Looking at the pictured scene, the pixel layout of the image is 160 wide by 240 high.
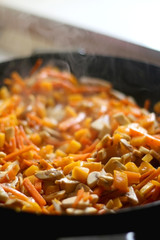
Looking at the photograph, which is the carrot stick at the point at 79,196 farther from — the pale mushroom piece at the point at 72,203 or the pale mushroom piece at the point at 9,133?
the pale mushroom piece at the point at 9,133

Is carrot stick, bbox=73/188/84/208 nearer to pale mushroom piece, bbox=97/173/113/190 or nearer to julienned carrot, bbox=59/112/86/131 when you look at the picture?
pale mushroom piece, bbox=97/173/113/190

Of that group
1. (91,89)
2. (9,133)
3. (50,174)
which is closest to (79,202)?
(50,174)

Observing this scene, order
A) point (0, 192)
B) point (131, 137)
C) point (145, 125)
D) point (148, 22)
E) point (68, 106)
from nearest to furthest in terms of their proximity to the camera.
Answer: point (0, 192)
point (131, 137)
point (145, 125)
point (68, 106)
point (148, 22)

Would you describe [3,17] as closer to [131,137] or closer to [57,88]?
[57,88]

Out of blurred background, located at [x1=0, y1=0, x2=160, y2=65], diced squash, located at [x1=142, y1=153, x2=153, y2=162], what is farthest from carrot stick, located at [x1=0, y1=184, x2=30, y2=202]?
blurred background, located at [x1=0, y1=0, x2=160, y2=65]

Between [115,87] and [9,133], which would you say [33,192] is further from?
[115,87]

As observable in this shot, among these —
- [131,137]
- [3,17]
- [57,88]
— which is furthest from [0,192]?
[3,17]
